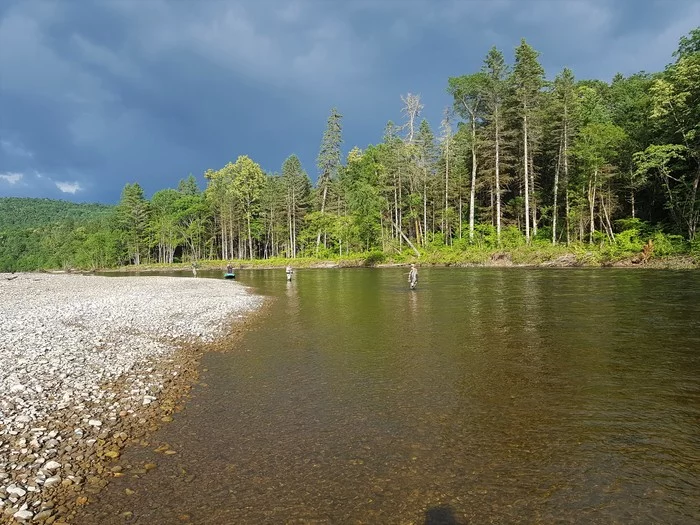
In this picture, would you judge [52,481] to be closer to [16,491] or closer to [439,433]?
[16,491]

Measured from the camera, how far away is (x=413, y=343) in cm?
1470

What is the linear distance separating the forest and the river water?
39.4m

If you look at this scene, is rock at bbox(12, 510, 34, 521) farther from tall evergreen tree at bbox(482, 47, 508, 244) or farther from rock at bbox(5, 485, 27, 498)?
tall evergreen tree at bbox(482, 47, 508, 244)

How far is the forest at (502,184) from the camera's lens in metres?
45.5

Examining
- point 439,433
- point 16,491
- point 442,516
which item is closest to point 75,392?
point 16,491

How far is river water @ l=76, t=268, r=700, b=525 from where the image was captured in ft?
18.2

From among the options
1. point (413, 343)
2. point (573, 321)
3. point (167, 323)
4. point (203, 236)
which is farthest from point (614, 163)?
point (203, 236)

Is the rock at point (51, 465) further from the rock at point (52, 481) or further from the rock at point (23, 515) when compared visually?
the rock at point (23, 515)

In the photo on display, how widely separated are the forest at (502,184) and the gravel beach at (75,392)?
4585 cm

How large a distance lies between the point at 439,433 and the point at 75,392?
8048 millimetres

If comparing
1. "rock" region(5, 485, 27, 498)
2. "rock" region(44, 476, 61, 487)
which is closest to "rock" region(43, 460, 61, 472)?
"rock" region(44, 476, 61, 487)

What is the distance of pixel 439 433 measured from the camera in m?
7.73

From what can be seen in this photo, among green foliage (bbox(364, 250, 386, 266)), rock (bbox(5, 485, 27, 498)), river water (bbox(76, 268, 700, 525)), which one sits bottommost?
river water (bbox(76, 268, 700, 525))

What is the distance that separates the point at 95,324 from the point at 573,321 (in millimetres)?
20281
